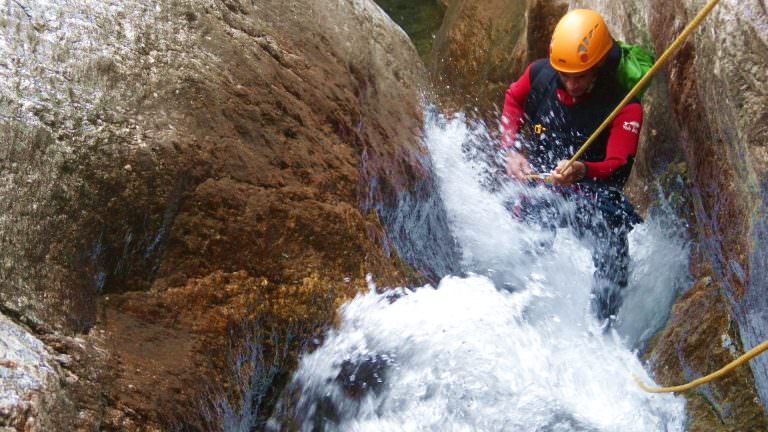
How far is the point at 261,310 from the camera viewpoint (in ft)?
11.0

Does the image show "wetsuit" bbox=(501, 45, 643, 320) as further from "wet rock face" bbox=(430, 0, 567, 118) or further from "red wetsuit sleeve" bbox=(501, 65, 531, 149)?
"wet rock face" bbox=(430, 0, 567, 118)

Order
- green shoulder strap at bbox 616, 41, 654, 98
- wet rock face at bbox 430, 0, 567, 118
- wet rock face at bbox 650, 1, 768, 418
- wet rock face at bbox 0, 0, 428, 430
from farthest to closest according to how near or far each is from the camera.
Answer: wet rock face at bbox 430, 0, 567, 118 < green shoulder strap at bbox 616, 41, 654, 98 < wet rock face at bbox 650, 1, 768, 418 < wet rock face at bbox 0, 0, 428, 430

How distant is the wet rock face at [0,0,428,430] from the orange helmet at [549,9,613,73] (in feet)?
3.61

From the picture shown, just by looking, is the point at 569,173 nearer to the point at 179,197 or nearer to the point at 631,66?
the point at 631,66

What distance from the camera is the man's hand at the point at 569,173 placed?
3953 mm

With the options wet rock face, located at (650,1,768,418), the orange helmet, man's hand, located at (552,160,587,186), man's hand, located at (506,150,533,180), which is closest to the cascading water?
man's hand, located at (506,150,533,180)

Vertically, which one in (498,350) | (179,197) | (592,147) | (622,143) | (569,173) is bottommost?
(179,197)

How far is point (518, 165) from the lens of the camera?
4.40 metres

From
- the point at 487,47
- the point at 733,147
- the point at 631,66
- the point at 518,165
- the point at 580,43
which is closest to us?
the point at 733,147

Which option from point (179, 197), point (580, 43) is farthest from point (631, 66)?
point (179, 197)

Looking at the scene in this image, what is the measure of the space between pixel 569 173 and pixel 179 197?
6.14ft

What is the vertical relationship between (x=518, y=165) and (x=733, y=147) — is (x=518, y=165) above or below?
below

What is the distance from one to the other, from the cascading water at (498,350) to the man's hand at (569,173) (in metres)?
0.65

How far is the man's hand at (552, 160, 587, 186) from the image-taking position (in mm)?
3953
